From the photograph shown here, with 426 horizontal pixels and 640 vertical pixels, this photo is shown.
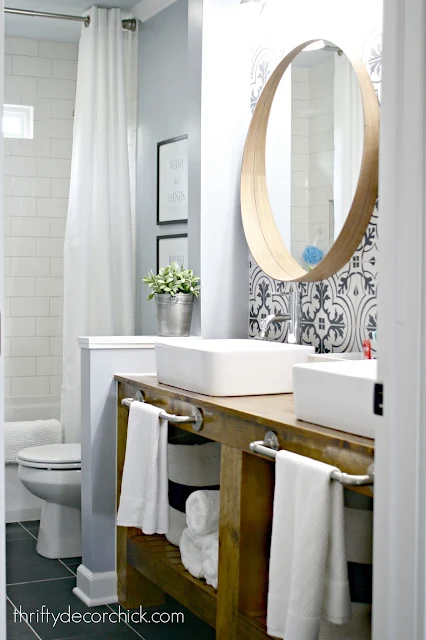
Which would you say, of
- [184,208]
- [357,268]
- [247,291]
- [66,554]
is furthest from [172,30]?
[66,554]

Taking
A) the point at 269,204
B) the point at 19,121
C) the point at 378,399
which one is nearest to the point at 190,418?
the point at 269,204

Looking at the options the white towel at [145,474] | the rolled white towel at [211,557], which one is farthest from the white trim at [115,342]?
the rolled white towel at [211,557]

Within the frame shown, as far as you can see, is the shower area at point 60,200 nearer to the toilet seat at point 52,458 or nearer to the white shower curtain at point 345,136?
the toilet seat at point 52,458

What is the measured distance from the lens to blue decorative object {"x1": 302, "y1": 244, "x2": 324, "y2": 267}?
296cm

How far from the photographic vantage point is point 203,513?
2.72 m

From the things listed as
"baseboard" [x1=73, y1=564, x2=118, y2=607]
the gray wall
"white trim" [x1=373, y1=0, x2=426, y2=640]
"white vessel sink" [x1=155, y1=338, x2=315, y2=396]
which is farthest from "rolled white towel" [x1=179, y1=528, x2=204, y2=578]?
the gray wall

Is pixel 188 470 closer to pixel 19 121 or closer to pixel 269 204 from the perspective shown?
pixel 269 204

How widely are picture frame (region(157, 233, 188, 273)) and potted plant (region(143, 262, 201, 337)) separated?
665mm

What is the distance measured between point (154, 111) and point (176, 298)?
4.74 ft

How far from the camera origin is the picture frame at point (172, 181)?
421 cm

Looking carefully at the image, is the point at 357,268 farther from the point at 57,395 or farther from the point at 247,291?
the point at 57,395

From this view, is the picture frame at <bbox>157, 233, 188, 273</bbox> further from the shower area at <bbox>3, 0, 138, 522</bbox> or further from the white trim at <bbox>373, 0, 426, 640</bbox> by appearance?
the white trim at <bbox>373, 0, 426, 640</bbox>

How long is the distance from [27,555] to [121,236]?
1.64 metres

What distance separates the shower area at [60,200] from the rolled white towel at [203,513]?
1654mm
